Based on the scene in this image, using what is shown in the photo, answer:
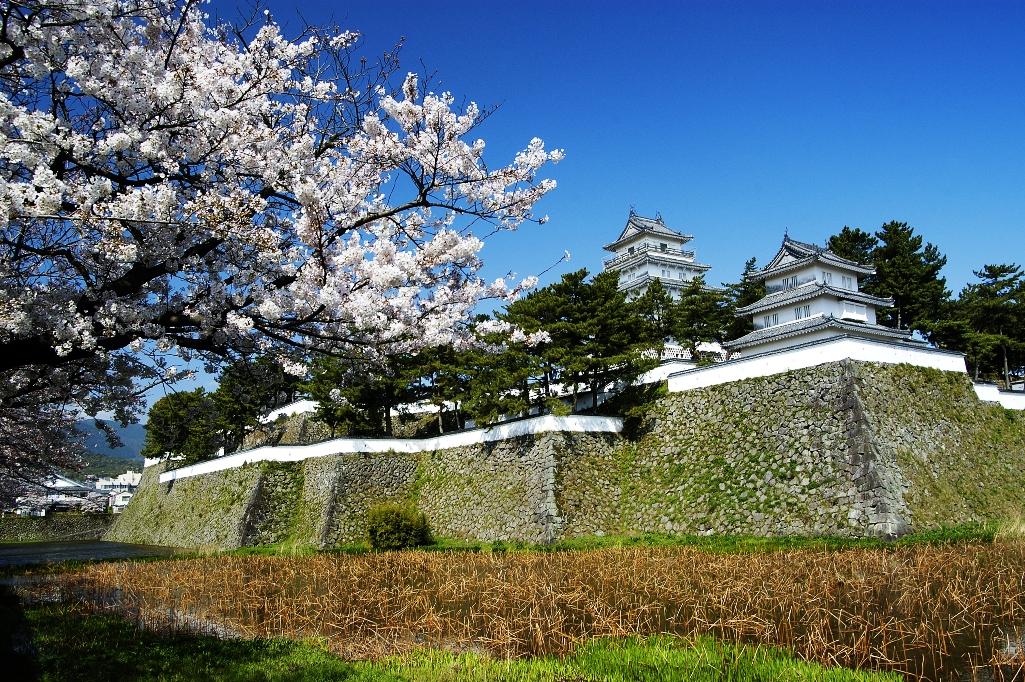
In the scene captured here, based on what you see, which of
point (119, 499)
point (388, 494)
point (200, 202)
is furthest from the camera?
point (119, 499)

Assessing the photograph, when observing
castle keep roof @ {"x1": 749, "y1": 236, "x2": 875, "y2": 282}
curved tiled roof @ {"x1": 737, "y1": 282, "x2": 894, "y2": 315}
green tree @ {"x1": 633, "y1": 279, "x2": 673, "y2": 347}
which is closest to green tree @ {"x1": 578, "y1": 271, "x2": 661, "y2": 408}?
green tree @ {"x1": 633, "y1": 279, "x2": 673, "y2": 347}

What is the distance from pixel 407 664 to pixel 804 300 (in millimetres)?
24153

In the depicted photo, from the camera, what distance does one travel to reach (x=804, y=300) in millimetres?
26281

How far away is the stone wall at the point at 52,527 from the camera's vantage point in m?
40.2

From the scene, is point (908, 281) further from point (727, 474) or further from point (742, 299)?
point (727, 474)

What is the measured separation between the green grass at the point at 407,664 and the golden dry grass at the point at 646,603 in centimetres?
44

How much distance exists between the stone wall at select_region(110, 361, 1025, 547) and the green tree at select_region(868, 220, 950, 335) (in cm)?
927

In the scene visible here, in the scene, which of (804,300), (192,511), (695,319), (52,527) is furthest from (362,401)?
(52,527)

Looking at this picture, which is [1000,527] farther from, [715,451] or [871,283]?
[871,283]

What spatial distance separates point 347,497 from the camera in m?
25.6

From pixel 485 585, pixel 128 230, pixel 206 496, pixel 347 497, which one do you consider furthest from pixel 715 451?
pixel 206 496

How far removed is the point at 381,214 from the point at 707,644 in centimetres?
526

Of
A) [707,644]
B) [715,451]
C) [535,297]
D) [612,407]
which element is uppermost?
[535,297]

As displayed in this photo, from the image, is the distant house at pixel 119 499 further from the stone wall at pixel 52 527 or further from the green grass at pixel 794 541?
the green grass at pixel 794 541
